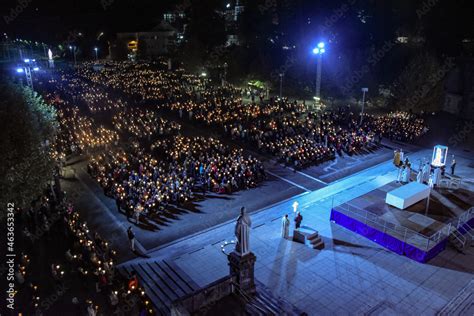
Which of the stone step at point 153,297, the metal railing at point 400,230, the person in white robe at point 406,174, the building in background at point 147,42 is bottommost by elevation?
the stone step at point 153,297

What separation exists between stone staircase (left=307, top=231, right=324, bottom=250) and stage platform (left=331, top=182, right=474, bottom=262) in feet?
7.43

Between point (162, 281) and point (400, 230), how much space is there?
10927 mm

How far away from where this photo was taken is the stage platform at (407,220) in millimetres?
17188

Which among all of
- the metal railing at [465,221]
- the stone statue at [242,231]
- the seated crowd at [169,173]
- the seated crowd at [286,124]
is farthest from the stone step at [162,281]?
the seated crowd at [286,124]

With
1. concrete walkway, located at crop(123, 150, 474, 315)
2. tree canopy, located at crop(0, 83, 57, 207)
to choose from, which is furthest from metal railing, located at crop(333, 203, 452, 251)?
tree canopy, located at crop(0, 83, 57, 207)

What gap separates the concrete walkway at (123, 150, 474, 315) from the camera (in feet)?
47.3

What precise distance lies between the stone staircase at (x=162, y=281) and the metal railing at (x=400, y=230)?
877cm

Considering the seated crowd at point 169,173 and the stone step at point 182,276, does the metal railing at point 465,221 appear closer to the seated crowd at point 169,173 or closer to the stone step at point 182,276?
the seated crowd at point 169,173

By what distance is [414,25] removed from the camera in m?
50.9

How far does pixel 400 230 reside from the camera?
705 inches

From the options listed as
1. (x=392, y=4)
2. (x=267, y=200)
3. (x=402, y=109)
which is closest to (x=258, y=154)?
(x=267, y=200)

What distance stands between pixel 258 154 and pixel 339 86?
24289 millimetres

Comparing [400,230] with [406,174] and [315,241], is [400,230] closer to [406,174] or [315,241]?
[315,241]

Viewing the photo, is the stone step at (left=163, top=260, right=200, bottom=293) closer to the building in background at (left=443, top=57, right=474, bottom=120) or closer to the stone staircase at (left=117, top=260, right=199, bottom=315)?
the stone staircase at (left=117, top=260, right=199, bottom=315)
